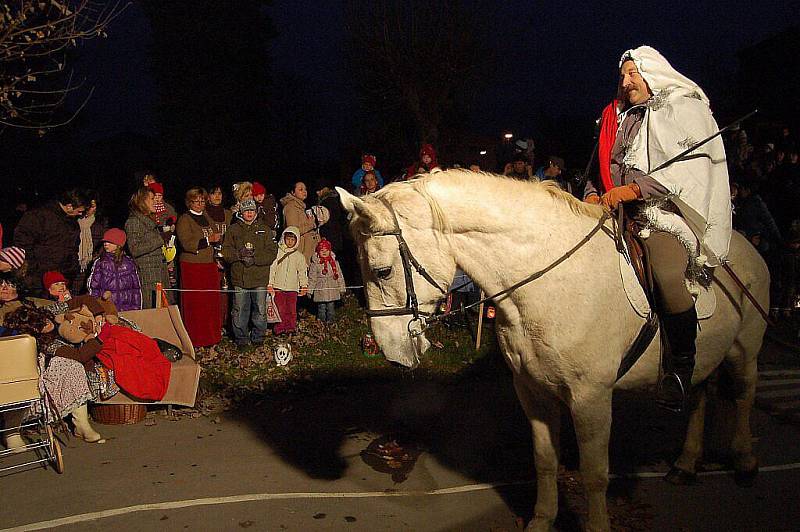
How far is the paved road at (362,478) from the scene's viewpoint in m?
4.23

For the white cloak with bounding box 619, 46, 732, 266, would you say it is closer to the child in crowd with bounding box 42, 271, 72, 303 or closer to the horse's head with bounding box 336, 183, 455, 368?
the horse's head with bounding box 336, 183, 455, 368

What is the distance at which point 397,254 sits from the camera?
10.6 feet

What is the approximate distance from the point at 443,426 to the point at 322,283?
4.02m

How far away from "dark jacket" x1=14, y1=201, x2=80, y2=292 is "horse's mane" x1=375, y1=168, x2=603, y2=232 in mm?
6314

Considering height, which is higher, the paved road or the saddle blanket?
the saddle blanket

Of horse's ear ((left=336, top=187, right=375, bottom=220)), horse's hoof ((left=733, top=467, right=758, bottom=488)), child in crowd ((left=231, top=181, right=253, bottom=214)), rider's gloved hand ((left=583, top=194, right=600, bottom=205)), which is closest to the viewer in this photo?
horse's ear ((left=336, top=187, right=375, bottom=220))

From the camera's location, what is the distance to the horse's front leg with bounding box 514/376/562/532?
381cm

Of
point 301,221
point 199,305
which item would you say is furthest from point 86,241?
point 301,221

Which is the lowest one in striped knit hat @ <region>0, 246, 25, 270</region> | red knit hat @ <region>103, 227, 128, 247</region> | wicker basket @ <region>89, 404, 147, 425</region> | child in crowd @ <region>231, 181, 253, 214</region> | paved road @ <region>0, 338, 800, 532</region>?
paved road @ <region>0, 338, 800, 532</region>

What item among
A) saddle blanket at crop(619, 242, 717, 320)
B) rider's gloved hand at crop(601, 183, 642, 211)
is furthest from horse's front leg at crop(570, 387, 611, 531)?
rider's gloved hand at crop(601, 183, 642, 211)

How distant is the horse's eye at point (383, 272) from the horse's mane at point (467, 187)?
1.16 feet

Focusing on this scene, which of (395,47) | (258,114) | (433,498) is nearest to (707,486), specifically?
(433,498)

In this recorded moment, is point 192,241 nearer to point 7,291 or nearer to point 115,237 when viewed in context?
point 115,237

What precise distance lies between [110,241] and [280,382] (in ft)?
9.23
